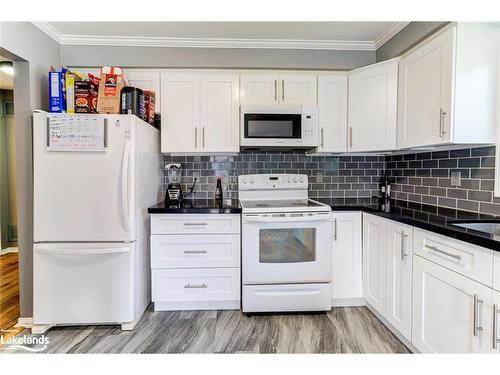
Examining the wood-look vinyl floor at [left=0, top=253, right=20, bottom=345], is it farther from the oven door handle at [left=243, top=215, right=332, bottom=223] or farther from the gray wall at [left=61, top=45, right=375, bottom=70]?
the gray wall at [left=61, top=45, right=375, bottom=70]

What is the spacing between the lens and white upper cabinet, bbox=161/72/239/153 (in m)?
2.48

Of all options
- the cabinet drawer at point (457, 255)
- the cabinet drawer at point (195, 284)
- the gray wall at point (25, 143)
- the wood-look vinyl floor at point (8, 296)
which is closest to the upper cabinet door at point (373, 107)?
the cabinet drawer at point (457, 255)

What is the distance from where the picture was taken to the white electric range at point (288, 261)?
2166 mm

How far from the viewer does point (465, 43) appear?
1586mm

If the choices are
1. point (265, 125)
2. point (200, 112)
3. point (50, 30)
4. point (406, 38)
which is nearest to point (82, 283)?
point (200, 112)

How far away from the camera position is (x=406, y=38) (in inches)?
85.6

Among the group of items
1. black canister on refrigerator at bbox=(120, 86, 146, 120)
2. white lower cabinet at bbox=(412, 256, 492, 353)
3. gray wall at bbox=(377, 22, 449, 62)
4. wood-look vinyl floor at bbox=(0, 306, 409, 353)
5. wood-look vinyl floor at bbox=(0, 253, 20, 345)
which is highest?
gray wall at bbox=(377, 22, 449, 62)

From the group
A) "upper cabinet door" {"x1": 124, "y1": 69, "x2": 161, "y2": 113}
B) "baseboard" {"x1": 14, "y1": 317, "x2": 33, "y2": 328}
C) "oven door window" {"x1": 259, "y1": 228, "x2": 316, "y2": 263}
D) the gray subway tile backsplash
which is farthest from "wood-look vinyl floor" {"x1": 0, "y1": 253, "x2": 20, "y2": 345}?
"upper cabinet door" {"x1": 124, "y1": 69, "x2": 161, "y2": 113}

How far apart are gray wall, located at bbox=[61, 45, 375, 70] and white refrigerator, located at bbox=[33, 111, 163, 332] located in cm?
89

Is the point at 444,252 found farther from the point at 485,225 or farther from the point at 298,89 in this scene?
the point at 298,89

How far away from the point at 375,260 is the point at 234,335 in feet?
4.14

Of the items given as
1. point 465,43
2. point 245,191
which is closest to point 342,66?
point 465,43

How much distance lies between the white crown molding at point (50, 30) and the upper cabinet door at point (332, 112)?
2.41 meters

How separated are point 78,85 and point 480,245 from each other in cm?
271
